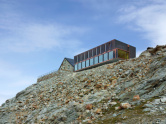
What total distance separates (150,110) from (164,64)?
7157mm

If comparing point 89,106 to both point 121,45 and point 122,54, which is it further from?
point 121,45

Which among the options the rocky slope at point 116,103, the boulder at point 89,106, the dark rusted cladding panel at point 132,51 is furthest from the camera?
the dark rusted cladding panel at point 132,51

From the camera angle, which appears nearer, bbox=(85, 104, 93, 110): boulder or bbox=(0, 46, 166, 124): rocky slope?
bbox=(0, 46, 166, 124): rocky slope

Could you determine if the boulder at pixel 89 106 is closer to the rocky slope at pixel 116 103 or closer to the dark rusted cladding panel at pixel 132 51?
the rocky slope at pixel 116 103

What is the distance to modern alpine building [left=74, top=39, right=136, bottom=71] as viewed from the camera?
30.5 m

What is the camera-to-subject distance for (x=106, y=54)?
104ft

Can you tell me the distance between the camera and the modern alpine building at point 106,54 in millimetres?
30484

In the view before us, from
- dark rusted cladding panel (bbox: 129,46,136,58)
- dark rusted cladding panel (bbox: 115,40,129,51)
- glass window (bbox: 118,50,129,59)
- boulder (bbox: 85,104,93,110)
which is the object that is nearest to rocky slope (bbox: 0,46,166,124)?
boulder (bbox: 85,104,93,110)

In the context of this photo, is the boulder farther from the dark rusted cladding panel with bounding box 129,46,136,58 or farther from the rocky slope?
the dark rusted cladding panel with bounding box 129,46,136,58

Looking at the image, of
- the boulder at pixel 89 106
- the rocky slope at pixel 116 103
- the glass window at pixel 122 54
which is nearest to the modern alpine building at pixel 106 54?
the glass window at pixel 122 54

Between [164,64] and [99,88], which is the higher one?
[164,64]

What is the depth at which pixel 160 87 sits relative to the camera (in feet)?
33.4

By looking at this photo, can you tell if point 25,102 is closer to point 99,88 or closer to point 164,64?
point 99,88

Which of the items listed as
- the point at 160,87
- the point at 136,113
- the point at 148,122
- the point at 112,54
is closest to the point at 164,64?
the point at 160,87
